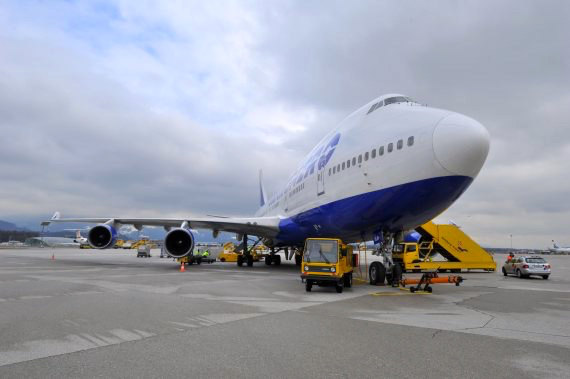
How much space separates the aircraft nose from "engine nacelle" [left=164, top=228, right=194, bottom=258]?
12.8 m

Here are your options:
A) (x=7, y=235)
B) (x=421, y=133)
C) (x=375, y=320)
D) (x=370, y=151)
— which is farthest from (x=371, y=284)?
(x=7, y=235)

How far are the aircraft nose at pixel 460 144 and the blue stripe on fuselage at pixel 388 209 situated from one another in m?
0.41

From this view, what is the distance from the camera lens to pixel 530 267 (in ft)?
64.3

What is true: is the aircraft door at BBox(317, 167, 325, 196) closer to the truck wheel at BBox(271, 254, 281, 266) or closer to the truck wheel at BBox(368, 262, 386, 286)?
the truck wheel at BBox(368, 262, 386, 286)

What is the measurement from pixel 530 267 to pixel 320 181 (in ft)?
40.7

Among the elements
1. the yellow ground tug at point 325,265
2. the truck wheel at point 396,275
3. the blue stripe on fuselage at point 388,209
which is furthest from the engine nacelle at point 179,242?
the truck wheel at point 396,275

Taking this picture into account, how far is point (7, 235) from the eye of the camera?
135250 mm

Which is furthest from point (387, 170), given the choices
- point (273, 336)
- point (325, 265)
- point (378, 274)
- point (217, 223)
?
point (217, 223)

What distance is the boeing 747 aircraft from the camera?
1030cm

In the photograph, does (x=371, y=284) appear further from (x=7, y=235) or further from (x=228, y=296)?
(x=7, y=235)

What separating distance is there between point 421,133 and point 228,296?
6748mm

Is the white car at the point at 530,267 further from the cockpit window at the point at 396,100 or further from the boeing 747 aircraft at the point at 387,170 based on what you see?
the cockpit window at the point at 396,100

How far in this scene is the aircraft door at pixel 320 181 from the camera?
15.2 metres

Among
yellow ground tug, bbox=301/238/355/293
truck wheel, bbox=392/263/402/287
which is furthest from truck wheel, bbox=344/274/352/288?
truck wheel, bbox=392/263/402/287
